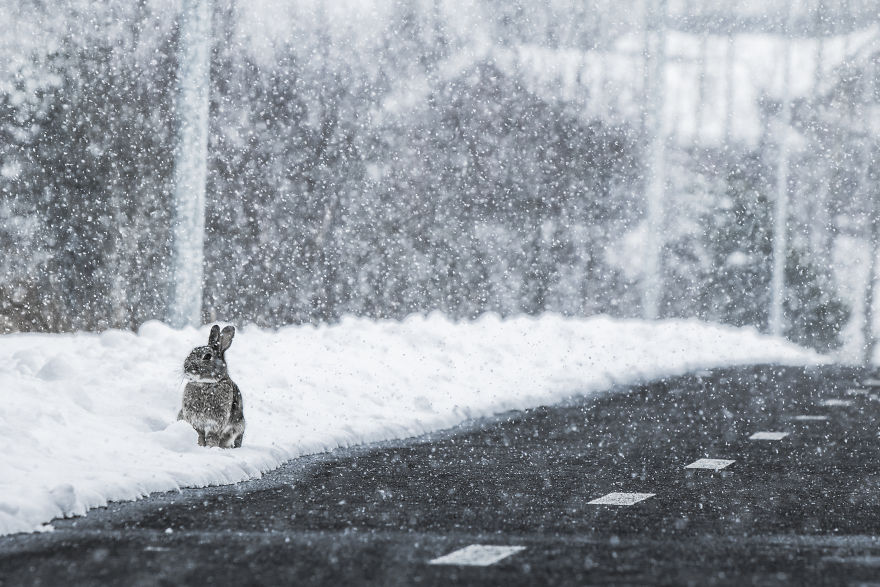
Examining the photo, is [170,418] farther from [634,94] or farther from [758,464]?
[634,94]

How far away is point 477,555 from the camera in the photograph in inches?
217

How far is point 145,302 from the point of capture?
53.2 ft

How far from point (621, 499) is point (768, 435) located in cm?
465

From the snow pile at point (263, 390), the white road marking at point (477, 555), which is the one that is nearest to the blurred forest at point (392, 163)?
the snow pile at point (263, 390)

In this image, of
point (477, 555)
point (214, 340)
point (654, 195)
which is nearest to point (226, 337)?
point (214, 340)

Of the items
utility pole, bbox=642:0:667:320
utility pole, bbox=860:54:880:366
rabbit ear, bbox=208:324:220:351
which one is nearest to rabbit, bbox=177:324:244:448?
rabbit ear, bbox=208:324:220:351

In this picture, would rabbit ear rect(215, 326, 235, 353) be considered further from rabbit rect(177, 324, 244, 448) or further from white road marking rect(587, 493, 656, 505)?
white road marking rect(587, 493, 656, 505)

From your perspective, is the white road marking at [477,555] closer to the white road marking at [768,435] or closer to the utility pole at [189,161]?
the white road marking at [768,435]

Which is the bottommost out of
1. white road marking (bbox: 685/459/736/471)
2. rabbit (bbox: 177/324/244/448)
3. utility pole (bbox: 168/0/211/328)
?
white road marking (bbox: 685/459/736/471)

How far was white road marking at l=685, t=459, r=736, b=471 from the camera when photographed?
929cm

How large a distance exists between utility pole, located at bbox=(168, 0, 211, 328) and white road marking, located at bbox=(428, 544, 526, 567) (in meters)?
8.60

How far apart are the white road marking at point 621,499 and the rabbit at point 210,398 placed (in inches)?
103

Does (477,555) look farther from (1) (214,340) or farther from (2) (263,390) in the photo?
(2) (263,390)

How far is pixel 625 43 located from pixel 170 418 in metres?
20.5
